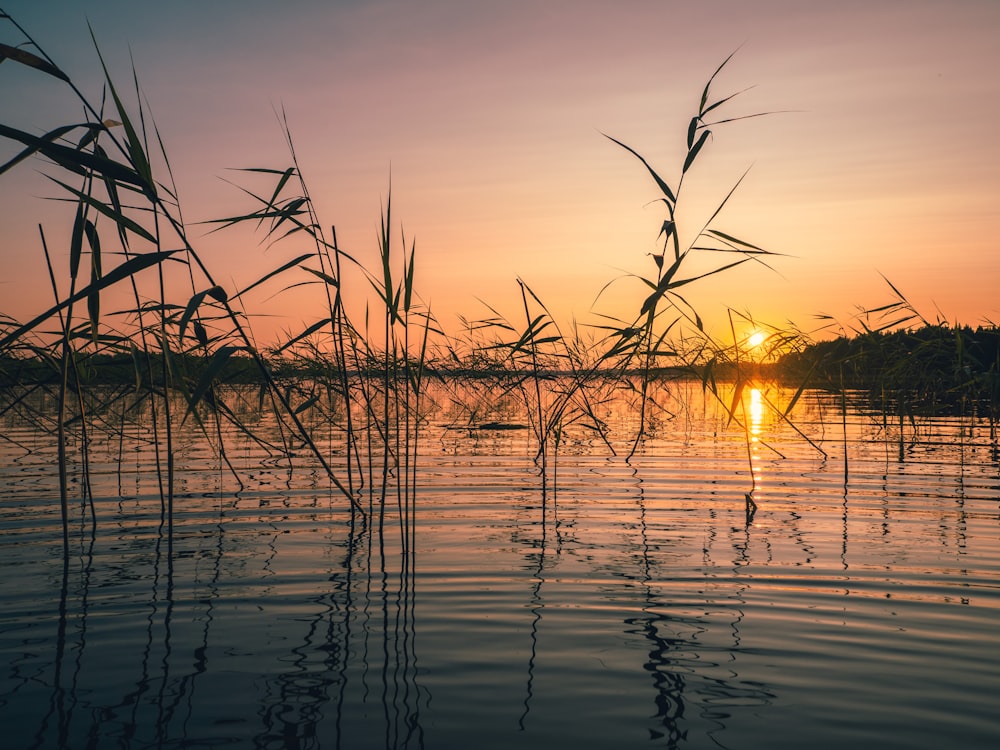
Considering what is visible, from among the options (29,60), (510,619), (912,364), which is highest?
(29,60)

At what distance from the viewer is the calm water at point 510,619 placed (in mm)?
2787

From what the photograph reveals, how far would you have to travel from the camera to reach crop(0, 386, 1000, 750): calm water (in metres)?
2.79

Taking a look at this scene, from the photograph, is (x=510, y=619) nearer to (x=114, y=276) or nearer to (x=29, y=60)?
(x=114, y=276)

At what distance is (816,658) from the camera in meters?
3.38

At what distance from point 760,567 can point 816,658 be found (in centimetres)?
140

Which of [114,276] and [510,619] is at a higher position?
[114,276]

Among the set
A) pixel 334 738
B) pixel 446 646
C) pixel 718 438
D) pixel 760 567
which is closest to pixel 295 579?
pixel 446 646

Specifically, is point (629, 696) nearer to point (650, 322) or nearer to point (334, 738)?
point (334, 738)

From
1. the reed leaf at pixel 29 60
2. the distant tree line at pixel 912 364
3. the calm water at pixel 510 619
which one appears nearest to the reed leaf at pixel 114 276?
the reed leaf at pixel 29 60

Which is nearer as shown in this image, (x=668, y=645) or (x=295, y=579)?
(x=668, y=645)

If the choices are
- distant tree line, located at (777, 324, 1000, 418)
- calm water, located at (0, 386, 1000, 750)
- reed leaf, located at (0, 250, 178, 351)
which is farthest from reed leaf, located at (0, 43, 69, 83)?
distant tree line, located at (777, 324, 1000, 418)

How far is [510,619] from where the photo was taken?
153 inches

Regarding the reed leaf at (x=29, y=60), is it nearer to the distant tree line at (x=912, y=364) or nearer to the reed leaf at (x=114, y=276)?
the reed leaf at (x=114, y=276)

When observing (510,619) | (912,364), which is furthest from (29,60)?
(912,364)
